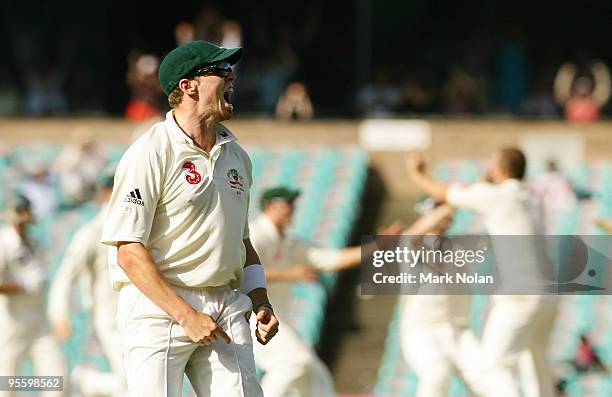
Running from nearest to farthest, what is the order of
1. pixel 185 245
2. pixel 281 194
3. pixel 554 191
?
pixel 185 245 < pixel 281 194 < pixel 554 191

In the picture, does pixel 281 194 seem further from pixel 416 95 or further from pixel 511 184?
pixel 416 95

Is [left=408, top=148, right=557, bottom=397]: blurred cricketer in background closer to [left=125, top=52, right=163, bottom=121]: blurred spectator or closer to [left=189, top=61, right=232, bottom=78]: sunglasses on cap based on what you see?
[left=189, top=61, right=232, bottom=78]: sunglasses on cap

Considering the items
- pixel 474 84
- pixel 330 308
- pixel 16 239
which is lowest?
pixel 330 308

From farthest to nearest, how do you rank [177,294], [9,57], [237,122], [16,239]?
1. [9,57]
2. [237,122]
3. [16,239]
4. [177,294]

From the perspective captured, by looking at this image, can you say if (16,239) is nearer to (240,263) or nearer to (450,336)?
(450,336)

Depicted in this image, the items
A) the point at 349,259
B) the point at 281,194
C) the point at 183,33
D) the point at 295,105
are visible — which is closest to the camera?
the point at 349,259

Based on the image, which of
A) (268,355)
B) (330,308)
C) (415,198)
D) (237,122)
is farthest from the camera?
(237,122)

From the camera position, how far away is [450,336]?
11.0 metres

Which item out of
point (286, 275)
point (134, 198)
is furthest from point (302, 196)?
point (134, 198)

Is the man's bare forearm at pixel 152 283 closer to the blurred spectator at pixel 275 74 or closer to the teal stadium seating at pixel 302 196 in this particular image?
the teal stadium seating at pixel 302 196

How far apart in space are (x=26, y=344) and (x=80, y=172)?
777 centimetres

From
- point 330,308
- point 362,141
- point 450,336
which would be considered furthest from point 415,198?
point 450,336

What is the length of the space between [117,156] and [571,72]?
6.35 metres

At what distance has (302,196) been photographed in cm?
1906
